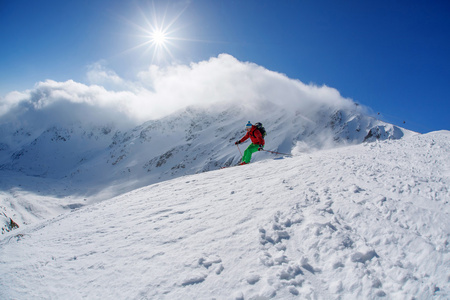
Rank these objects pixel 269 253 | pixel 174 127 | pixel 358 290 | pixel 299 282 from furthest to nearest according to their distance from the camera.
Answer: pixel 174 127 < pixel 269 253 < pixel 299 282 < pixel 358 290

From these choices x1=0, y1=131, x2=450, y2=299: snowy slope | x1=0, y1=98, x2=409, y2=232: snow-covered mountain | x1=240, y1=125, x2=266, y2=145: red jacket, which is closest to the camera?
x1=0, y1=131, x2=450, y2=299: snowy slope

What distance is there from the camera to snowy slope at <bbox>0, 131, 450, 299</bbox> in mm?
3383

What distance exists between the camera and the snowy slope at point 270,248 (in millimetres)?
3383

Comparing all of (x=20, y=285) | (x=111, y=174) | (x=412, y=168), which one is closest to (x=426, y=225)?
(x=412, y=168)

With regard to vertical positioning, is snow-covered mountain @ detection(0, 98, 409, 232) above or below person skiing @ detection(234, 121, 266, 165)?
above

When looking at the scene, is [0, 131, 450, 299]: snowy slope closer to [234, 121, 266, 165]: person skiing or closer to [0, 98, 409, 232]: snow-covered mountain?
[234, 121, 266, 165]: person skiing

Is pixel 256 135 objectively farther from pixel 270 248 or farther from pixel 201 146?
pixel 201 146

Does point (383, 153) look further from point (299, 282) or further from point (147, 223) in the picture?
point (147, 223)

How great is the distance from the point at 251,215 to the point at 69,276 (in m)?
4.43

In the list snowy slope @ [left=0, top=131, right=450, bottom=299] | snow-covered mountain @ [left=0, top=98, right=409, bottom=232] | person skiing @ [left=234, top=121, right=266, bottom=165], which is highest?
snow-covered mountain @ [left=0, top=98, right=409, bottom=232]

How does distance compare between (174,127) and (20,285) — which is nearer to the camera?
(20,285)

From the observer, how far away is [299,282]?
11.2 ft

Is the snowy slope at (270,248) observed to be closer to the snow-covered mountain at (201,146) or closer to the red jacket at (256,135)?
the red jacket at (256,135)

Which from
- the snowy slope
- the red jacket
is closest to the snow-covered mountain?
the red jacket
